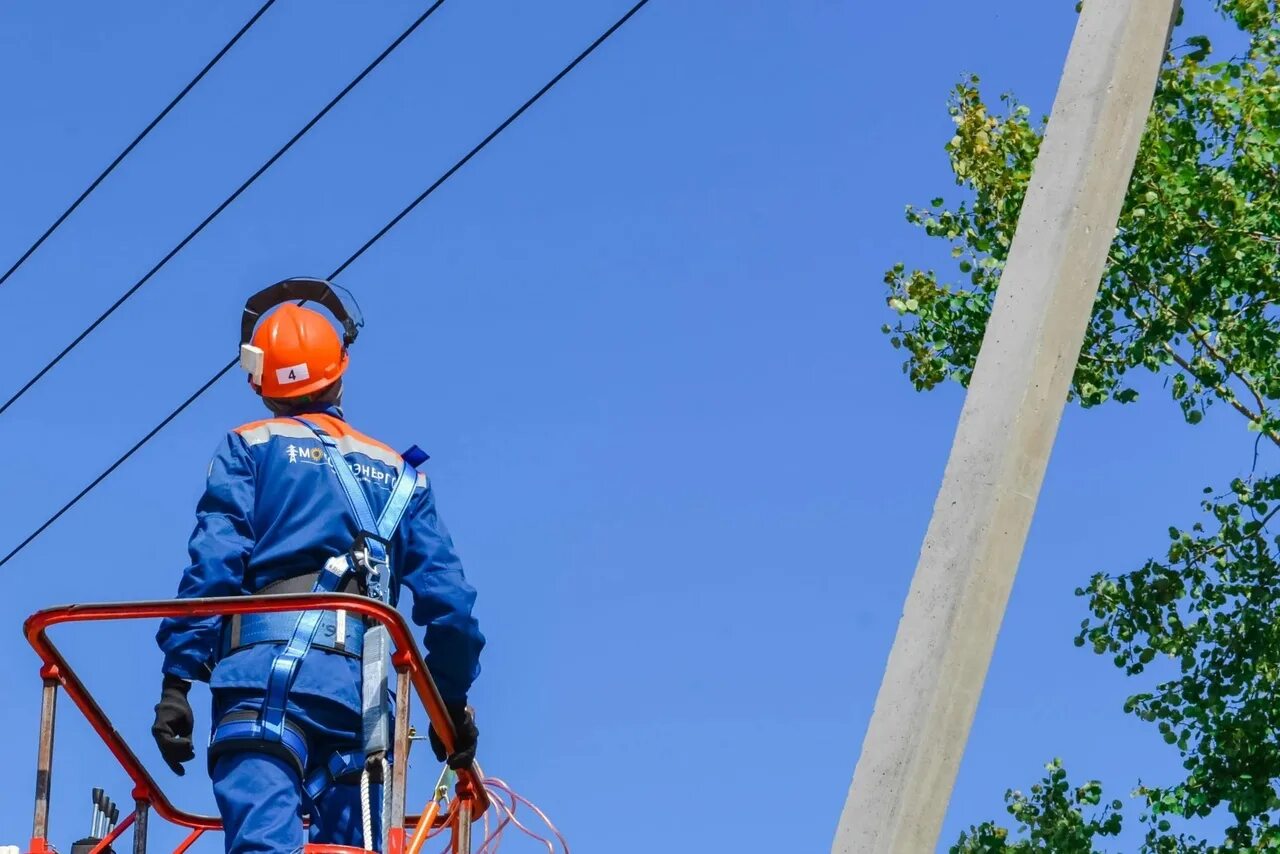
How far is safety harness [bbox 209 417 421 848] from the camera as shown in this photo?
5.95m

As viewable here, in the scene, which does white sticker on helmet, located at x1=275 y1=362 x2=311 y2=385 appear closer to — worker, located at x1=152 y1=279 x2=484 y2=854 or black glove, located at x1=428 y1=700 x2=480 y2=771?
worker, located at x1=152 y1=279 x2=484 y2=854

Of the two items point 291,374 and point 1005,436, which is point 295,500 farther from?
point 1005,436

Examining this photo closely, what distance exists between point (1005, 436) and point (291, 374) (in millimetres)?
2337

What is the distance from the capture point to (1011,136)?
16.5 m

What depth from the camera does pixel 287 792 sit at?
19.4 ft

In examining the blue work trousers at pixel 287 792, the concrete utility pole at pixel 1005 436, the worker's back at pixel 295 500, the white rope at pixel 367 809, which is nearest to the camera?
the concrete utility pole at pixel 1005 436

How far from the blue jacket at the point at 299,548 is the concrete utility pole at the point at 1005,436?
5.55 ft

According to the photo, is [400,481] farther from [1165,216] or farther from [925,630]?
[1165,216]

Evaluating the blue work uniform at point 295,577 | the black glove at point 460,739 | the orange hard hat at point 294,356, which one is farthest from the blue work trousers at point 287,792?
the orange hard hat at point 294,356

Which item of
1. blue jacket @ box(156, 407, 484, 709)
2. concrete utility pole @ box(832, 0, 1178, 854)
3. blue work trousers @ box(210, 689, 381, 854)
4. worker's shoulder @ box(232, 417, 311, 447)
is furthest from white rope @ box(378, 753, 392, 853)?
concrete utility pole @ box(832, 0, 1178, 854)

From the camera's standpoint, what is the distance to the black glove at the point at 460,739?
6.44 meters

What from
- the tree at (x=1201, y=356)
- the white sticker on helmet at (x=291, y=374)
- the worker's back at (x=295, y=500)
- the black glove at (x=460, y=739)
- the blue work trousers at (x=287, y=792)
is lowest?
the blue work trousers at (x=287, y=792)

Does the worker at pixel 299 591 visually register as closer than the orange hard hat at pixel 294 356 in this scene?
Yes

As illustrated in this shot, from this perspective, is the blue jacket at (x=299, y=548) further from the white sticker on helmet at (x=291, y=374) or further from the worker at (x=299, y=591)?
the white sticker on helmet at (x=291, y=374)
